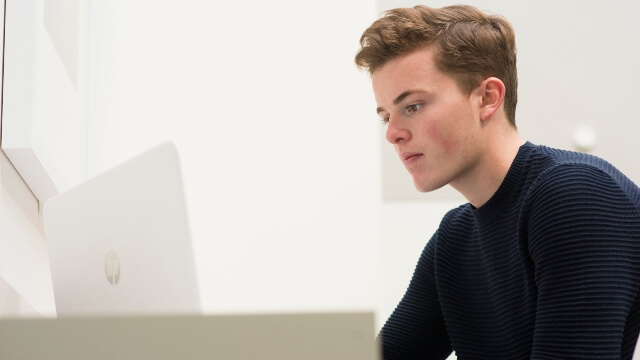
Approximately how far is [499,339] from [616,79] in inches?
59.0

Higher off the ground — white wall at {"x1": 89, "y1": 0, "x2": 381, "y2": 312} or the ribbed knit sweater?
white wall at {"x1": 89, "y1": 0, "x2": 381, "y2": 312}

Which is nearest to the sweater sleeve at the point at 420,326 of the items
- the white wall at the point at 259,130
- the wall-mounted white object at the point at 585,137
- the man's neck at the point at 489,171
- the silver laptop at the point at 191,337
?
the man's neck at the point at 489,171

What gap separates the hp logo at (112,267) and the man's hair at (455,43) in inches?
25.2

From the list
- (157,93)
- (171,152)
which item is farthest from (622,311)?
(157,93)

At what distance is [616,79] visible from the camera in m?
2.53

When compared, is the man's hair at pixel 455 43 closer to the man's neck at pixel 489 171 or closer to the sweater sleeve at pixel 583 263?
the man's neck at pixel 489 171

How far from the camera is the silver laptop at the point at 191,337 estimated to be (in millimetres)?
565

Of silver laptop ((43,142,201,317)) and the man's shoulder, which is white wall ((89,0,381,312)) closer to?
the man's shoulder

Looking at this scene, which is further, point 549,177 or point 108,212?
point 549,177

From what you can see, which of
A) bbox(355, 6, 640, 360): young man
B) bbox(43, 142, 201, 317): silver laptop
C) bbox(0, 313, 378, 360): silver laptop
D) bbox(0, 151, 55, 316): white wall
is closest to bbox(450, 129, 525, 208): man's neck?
bbox(355, 6, 640, 360): young man

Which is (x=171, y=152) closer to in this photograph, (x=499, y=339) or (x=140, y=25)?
(x=499, y=339)

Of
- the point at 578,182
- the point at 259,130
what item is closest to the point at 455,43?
the point at 578,182

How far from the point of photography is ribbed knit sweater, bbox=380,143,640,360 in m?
1.07

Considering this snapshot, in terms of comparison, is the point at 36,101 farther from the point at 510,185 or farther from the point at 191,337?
the point at 191,337
